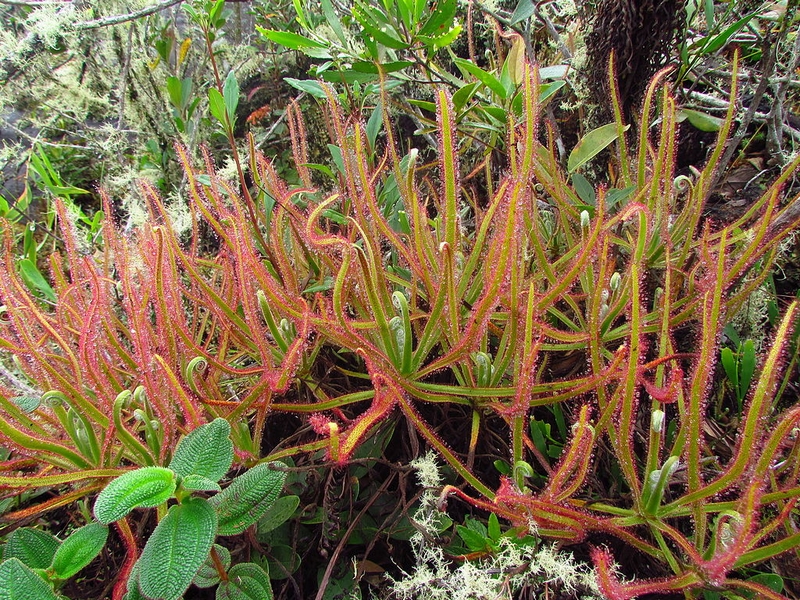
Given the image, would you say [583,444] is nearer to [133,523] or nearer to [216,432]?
[216,432]

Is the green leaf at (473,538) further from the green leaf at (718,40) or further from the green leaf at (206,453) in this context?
the green leaf at (718,40)

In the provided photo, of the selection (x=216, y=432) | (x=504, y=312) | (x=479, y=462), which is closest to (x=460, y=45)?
(x=504, y=312)

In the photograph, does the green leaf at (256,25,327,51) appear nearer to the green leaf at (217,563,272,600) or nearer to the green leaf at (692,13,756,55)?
the green leaf at (692,13,756,55)

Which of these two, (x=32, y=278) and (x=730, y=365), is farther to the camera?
(x=32, y=278)

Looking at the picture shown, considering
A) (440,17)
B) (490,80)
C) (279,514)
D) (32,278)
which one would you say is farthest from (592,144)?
(32,278)

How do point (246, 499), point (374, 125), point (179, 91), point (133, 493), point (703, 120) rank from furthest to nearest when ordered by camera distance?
point (179, 91) < point (703, 120) < point (374, 125) < point (246, 499) < point (133, 493)

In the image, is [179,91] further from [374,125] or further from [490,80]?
[490,80]

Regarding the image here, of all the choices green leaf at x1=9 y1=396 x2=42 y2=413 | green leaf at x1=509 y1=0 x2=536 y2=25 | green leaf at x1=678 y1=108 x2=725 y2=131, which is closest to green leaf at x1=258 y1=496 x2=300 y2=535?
green leaf at x1=9 y1=396 x2=42 y2=413
